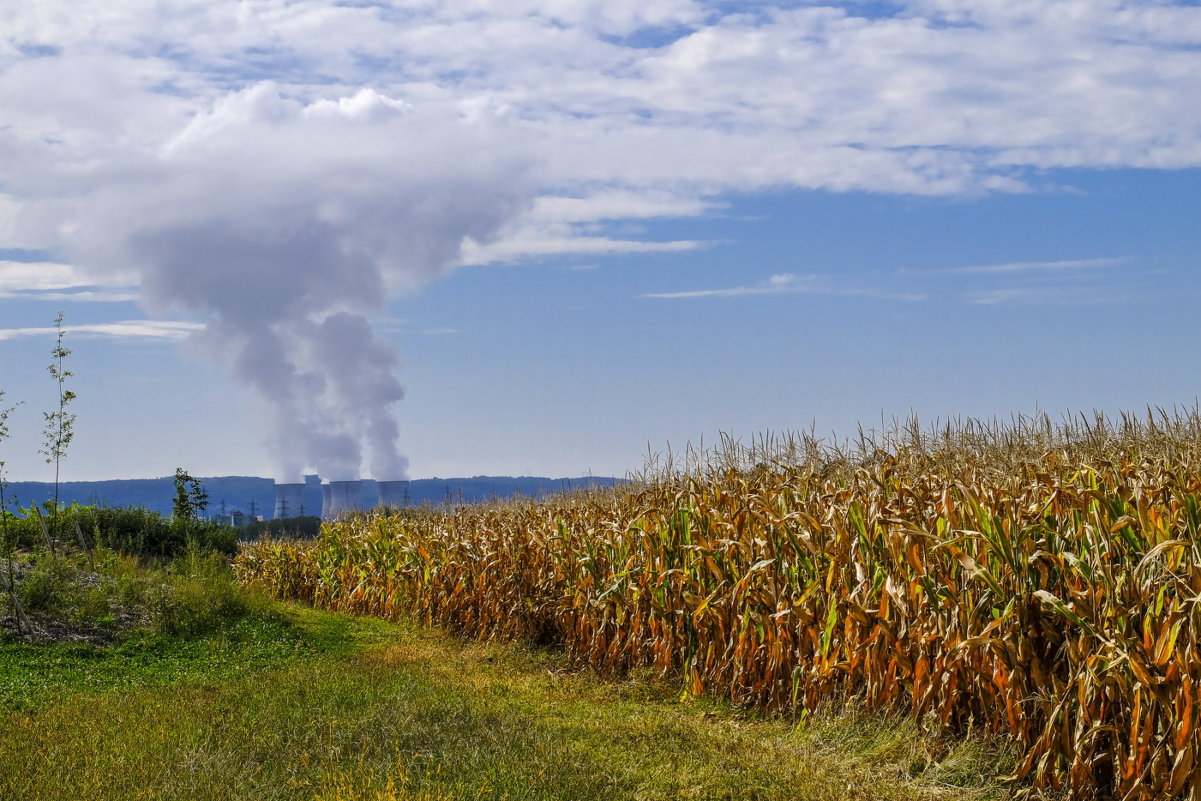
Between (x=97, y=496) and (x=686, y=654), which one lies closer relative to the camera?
(x=686, y=654)

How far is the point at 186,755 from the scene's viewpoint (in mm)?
6777

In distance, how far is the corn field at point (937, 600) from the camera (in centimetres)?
566

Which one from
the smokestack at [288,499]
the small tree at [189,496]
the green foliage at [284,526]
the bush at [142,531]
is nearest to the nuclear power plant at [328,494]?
the smokestack at [288,499]

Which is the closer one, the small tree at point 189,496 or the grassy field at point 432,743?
the grassy field at point 432,743

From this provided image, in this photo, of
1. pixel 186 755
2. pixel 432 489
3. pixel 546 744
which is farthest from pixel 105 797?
pixel 432 489

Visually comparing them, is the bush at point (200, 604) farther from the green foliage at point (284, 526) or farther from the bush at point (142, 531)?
the green foliage at point (284, 526)

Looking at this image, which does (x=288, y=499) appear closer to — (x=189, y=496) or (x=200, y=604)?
(x=189, y=496)

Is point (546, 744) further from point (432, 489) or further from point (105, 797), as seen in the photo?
point (432, 489)

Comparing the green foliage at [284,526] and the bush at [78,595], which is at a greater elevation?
the bush at [78,595]

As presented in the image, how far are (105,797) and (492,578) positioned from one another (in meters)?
7.16

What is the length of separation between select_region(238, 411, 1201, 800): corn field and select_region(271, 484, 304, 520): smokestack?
2344 inches

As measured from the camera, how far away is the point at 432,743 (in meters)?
6.99

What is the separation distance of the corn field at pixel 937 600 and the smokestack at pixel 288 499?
5954 cm

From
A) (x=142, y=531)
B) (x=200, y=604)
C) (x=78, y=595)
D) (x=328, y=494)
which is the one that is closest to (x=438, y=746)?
(x=200, y=604)
